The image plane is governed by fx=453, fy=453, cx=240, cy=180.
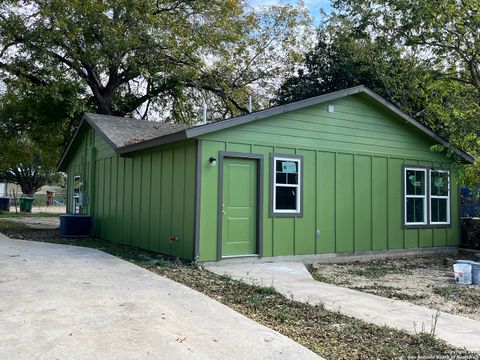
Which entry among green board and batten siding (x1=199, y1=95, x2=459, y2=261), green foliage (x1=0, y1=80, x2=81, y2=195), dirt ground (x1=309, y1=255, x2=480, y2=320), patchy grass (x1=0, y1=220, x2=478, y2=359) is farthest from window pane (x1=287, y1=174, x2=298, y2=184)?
green foliage (x1=0, y1=80, x2=81, y2=195)

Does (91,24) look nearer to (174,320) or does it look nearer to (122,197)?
(122,197)

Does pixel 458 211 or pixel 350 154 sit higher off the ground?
pixel 350 154

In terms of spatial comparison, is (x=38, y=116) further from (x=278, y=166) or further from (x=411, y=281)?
(x=411, y=281)

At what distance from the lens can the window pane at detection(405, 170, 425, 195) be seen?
11477 mm

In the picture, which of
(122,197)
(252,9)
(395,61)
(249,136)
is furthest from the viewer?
(252,9)

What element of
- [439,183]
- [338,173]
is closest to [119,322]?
[338,173]

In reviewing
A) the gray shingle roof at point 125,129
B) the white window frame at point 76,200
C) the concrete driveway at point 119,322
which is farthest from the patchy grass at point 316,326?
the white window frame at point 76,200

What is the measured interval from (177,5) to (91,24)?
4.29 m

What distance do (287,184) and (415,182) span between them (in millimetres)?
4072

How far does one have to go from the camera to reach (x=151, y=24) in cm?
1823

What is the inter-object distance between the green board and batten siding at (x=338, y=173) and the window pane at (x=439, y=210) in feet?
1.09

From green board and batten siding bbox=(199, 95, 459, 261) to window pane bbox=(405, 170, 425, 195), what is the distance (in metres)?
0.26

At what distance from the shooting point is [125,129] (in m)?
13.0

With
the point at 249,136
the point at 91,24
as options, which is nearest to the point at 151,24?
the point at 91,24
